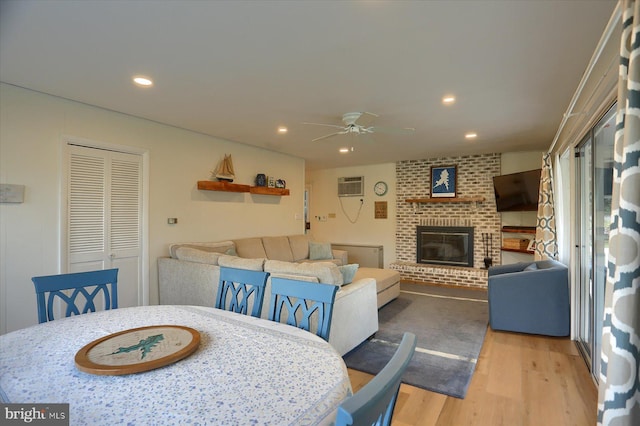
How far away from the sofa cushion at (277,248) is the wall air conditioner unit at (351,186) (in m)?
2.43

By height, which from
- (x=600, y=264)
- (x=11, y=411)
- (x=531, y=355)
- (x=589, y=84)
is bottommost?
(x=531, y=355)

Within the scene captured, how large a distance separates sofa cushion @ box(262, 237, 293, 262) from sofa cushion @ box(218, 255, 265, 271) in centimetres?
183

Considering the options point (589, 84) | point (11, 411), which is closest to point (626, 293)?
point (11, 411)

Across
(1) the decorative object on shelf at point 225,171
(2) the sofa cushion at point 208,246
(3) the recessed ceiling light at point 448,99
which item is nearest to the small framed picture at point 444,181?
(3) the recessed ceiling light at point 448,99

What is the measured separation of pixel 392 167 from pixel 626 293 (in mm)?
6061

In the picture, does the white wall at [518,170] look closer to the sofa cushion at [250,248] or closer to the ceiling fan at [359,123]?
the ceiling fan at [359,123]

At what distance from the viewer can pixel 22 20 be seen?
189 cm

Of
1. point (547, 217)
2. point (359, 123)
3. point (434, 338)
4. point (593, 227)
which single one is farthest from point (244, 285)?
point (547, 217)

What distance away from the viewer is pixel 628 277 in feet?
3.50

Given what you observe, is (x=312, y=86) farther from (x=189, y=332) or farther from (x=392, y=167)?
(x=392, y=167)

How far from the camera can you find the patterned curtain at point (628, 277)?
106cm

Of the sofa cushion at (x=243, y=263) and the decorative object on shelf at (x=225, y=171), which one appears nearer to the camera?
the sofa cushion at (x=243, y=263)

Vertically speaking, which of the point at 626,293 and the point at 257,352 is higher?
the point at 626,293

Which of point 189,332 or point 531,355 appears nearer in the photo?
point 189,332
